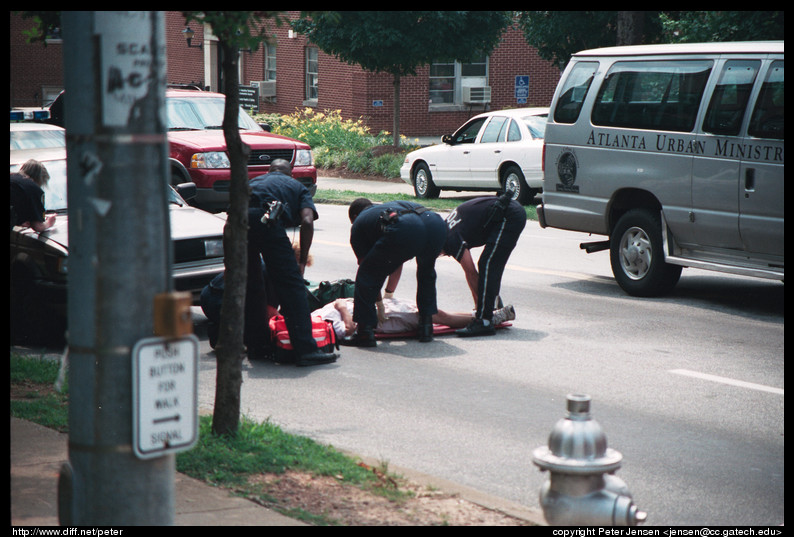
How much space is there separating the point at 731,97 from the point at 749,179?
87 cm

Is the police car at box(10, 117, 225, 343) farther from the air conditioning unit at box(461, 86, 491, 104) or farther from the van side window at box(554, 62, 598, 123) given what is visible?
the air conditioning unit at box(461, 86, 491, 104)

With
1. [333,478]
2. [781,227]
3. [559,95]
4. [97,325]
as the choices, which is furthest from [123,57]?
[559,95]

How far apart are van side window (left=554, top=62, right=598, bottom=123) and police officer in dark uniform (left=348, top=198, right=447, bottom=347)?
3563 millimetres

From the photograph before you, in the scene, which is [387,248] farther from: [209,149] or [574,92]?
[209,149]

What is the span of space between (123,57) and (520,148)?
16673mm

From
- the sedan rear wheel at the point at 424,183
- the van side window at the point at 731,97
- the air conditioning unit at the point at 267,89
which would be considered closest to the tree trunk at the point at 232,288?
the van side window at the point at 731,97

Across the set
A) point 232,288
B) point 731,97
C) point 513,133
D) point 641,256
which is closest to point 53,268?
point 232,288

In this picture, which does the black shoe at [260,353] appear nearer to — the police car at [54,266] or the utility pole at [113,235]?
the police car at [54,266]

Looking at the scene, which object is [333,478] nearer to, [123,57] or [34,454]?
[34,454]

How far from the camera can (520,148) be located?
19.2m

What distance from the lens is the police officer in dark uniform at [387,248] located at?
8562mm

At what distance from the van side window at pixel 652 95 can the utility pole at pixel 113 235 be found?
833 centimetres

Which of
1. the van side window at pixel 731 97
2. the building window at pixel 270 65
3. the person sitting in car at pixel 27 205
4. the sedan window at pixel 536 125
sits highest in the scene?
the building window at pixel 270 65

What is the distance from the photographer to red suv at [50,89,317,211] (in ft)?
51.2
